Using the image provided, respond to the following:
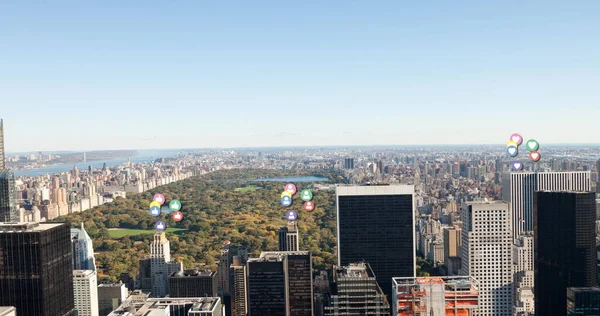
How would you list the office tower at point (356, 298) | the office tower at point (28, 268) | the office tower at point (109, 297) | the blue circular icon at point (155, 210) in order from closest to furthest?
the office tower at point (28, 268)
the office tower at point (356, 298)
the blue circular icon at point (155, 210)
the office tower at point (109, 297)

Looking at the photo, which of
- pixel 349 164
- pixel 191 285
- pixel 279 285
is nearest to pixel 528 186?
pixel 279 285

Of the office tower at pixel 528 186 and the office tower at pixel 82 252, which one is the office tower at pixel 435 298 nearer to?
the office tower at pixel 82 252

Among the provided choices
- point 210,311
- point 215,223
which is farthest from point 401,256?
point 215,223

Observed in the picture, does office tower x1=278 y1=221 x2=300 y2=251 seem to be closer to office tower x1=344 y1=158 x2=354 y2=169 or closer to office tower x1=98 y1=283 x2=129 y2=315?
office tower x1=98 y1=283 x2=129 y2=315

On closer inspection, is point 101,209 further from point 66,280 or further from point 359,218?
point 66,280

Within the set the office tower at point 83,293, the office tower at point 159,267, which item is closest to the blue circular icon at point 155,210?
the office tower at point 83,293

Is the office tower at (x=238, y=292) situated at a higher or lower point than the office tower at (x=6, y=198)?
lower
